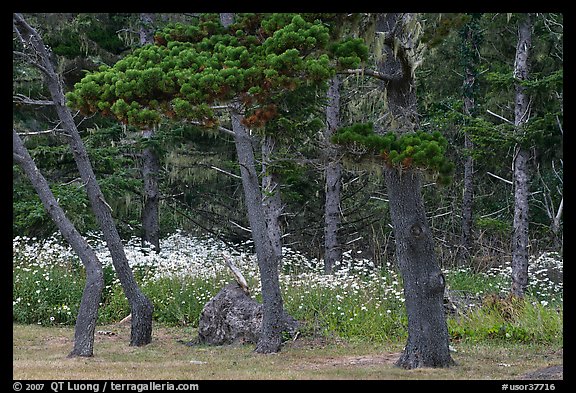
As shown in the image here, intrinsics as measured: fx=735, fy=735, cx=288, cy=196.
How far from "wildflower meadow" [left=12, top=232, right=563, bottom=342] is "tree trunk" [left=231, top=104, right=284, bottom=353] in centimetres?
118

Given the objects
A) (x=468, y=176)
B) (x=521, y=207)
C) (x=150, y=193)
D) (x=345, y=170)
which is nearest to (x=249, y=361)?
(x=345, y=170)

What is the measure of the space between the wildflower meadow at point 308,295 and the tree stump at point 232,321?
31.3 inches

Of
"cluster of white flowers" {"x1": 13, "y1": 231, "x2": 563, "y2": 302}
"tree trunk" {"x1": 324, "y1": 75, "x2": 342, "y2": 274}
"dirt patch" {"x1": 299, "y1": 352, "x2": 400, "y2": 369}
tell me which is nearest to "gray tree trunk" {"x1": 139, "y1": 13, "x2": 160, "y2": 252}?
"cluster of white flowers" {"x1": 13, "y1": 231, "x2": 563, "y2": 302}

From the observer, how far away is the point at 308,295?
40.8ft

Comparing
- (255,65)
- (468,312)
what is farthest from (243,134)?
(468,312)

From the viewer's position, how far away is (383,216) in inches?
764

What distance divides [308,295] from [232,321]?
174 cm

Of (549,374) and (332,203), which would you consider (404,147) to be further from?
(332,203)

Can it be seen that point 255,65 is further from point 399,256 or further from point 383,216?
point 383,216

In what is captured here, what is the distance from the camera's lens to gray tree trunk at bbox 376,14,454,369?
28.7ft

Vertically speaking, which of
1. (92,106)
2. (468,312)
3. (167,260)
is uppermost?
(92,106)

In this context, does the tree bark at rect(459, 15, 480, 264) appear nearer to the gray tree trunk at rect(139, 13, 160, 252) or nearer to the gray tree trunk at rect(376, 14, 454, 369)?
the gray tree trunk at rect(139, 13, 160, 252)

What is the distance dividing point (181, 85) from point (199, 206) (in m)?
13.5

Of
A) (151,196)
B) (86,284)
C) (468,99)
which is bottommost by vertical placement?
(86,284)
